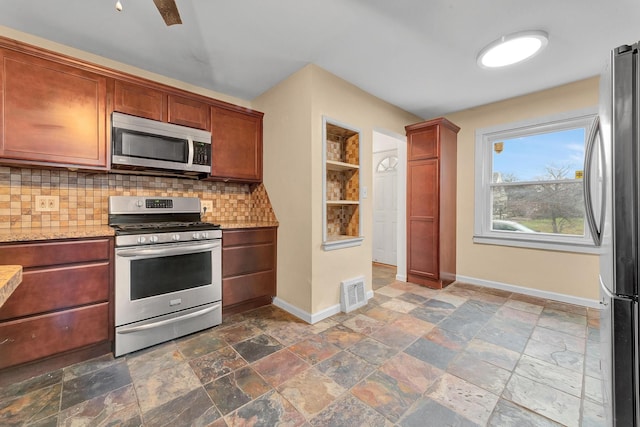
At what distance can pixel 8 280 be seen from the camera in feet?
2.69

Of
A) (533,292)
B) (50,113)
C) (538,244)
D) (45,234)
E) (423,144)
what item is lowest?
(533,292)

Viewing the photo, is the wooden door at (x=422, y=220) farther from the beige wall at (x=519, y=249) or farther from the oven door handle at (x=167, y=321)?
the oven door handle at (x=167, y=321)

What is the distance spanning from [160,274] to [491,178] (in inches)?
158

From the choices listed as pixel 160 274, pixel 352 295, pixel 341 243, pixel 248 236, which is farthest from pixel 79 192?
pixel 352 295

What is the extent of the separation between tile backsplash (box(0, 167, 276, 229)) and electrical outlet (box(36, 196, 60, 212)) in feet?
0.07

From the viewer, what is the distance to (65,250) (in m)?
1.78

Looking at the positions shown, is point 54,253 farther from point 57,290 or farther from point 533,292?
point 533,292

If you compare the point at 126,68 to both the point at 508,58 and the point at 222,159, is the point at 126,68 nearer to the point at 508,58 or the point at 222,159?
the point at 222,159

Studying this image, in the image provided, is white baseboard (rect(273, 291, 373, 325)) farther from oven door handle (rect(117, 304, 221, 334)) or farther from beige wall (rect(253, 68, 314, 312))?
oven door handle (rect(117, 304, 221, 334))

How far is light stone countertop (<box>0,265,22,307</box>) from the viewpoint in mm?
773

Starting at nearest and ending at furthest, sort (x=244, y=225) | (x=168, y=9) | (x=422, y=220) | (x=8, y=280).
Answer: (x=8, y=280), (x=168, y=9), (x=244, y=225), (x=422, y=220)

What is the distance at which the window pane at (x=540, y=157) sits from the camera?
2957 millimetres

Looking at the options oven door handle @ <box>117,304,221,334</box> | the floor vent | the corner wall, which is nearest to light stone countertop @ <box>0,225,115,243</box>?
oven door handle @ <box>117,304,221,334</box>

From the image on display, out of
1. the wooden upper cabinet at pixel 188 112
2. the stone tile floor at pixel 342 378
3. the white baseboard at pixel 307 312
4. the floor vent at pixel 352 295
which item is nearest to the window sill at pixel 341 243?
the floor vent at pixel 352 295
